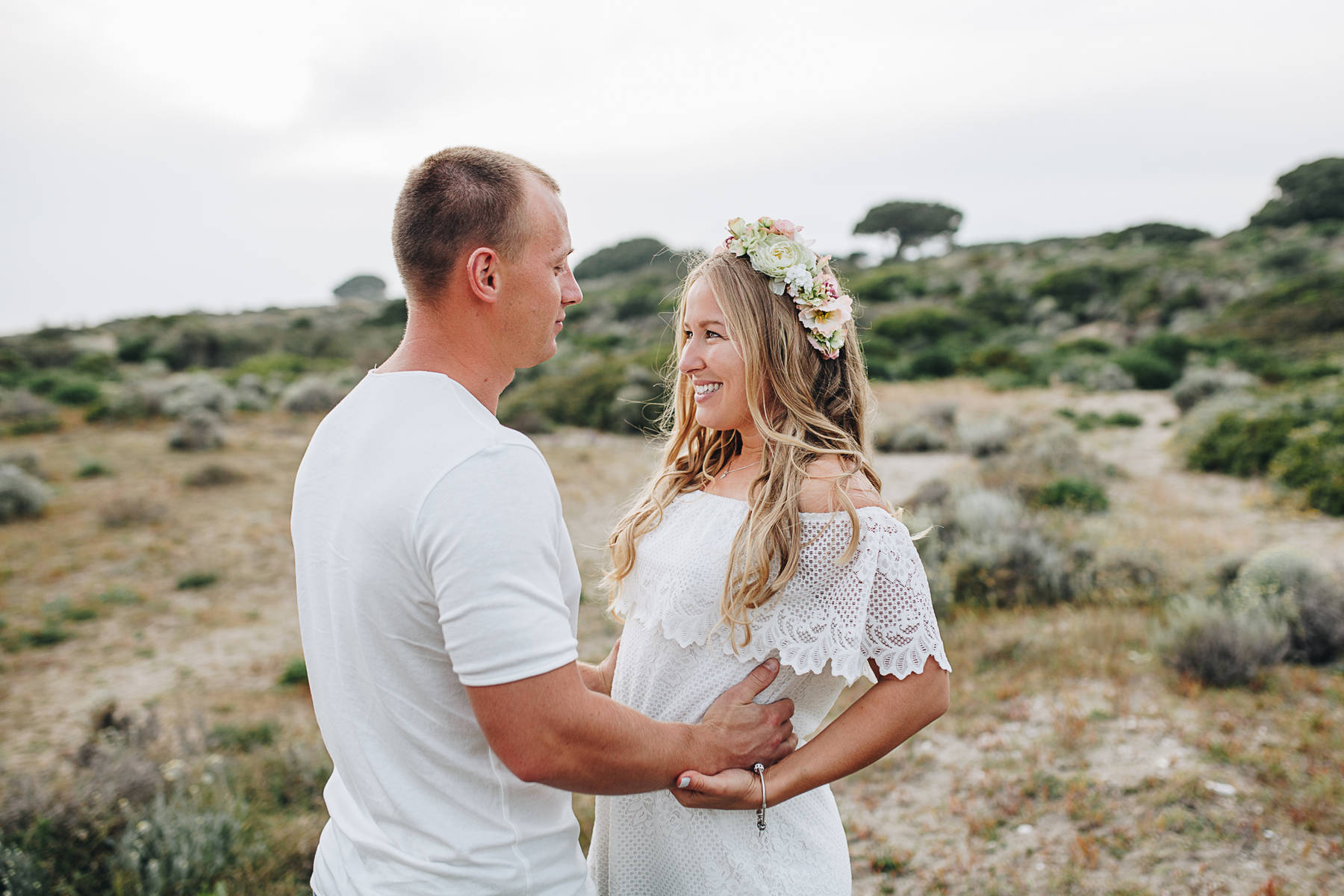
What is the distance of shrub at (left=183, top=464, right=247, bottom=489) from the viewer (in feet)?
42.2

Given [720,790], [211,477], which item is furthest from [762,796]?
[211,477]

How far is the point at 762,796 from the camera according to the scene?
1740 mm

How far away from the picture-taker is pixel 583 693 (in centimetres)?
136

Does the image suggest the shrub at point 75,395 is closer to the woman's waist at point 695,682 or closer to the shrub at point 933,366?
the shrub at point 933,366

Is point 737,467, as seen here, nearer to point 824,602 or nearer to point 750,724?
point 824,602

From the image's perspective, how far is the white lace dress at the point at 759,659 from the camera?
178cm

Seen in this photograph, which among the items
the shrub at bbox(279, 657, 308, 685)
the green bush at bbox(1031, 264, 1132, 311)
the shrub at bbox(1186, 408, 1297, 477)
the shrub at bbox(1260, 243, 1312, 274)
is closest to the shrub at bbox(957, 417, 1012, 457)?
A: the shrub at bbox(1186, 408, 1297, 477)

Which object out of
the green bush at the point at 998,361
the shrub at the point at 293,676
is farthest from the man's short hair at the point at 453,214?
the green bush at the point at 998,361

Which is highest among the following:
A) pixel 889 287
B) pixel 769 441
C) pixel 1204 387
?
pixel 769 441

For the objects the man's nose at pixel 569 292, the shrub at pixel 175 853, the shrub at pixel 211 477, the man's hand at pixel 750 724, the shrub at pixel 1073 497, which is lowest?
the shrub at pixel 1073 497

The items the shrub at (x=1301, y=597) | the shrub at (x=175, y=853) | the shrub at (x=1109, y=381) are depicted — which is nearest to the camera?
the shrub at (x=175, y=853)

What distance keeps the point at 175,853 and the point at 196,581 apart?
21.3 ft

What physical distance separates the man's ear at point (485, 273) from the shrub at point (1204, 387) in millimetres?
17251

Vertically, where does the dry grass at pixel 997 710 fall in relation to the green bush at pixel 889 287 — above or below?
below
